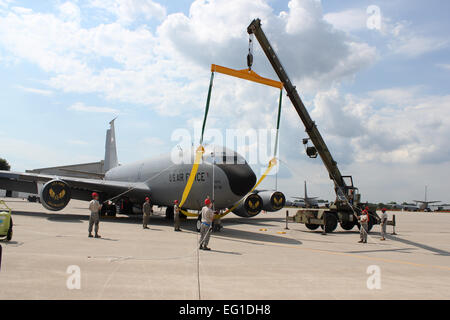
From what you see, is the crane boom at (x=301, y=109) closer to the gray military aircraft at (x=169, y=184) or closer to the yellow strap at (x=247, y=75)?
the yellow strap at (x=247, y=75)

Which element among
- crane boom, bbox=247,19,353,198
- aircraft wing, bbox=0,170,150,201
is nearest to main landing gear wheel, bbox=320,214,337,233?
crane boom, bbox=247,19,353,198

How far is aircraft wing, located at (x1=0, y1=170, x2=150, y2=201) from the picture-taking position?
2012 cm

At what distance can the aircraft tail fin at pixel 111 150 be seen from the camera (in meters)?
32.1

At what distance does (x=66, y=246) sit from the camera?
32.6 ft

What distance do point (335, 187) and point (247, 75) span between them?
8542 mm

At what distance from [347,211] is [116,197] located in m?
14.2

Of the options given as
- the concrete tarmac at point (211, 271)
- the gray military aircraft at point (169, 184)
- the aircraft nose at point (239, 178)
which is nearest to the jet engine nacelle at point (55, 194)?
the gray military aircraft at point (169, 184)

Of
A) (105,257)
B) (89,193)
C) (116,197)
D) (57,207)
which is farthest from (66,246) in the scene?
(89,193)

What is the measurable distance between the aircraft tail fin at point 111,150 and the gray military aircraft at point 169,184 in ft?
18.6

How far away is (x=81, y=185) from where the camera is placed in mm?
20391
